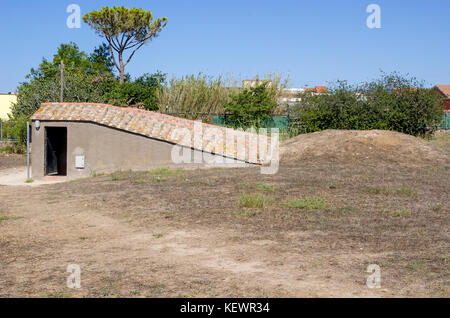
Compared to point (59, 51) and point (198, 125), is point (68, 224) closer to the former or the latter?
point (198, 125)

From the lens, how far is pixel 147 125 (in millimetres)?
20406

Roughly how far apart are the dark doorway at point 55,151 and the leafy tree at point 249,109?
9.19 metres

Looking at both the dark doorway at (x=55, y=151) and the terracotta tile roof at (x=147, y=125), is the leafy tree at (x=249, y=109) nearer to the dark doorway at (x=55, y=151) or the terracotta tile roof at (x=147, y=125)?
the terracotta tile roof at (x=147, y=125)

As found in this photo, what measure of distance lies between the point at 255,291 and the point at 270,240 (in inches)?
106

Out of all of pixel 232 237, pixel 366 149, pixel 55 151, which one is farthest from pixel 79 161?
pixel 232 237

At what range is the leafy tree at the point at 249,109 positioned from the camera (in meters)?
27.6

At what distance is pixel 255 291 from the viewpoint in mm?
5773

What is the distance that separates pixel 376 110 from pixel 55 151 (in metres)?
15.7

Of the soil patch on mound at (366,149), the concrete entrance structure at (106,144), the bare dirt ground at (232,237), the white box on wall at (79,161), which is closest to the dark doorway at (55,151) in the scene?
the concrete entrance structure at (106,144)

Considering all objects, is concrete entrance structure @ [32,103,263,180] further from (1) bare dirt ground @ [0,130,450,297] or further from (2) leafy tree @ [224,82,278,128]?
(2) leafy tree @ [224,82,278,128]

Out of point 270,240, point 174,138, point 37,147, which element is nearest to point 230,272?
point 270,240

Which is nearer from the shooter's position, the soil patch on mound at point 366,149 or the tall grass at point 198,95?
the soil patch on mound at point 366,149

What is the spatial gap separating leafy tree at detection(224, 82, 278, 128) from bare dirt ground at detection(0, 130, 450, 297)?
12248mm

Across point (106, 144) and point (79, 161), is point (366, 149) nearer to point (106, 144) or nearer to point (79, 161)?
point (106, 144)
